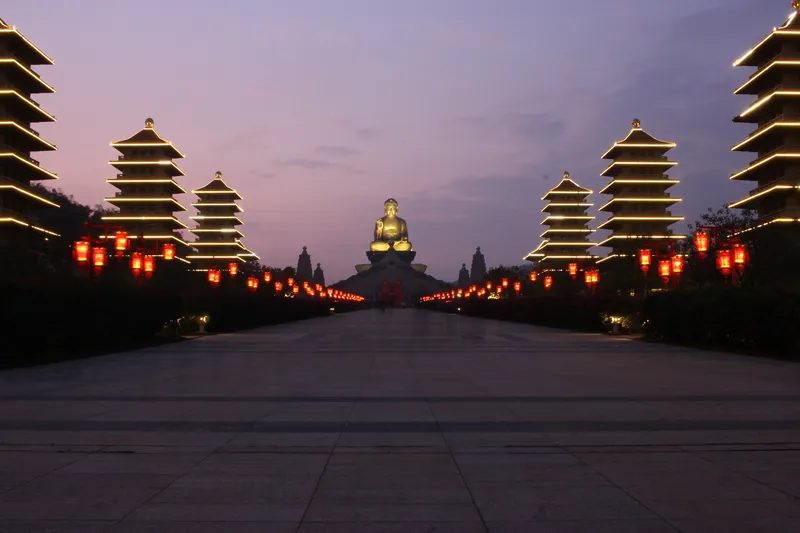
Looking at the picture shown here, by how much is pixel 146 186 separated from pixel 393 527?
69.5 m

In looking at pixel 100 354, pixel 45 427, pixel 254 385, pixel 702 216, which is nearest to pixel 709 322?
pixel 254 385

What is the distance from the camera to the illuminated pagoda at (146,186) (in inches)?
2714

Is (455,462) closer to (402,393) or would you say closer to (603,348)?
(402,393)

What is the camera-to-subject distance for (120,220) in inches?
2707

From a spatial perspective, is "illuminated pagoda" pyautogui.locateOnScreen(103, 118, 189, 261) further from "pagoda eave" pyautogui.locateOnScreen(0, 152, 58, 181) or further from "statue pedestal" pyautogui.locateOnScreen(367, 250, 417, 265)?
"statue pedestal" pyautogui.locateOnScreen(367, 250, 417, 265)

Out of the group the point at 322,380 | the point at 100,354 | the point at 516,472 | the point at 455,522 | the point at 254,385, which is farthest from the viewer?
the point at 100,354

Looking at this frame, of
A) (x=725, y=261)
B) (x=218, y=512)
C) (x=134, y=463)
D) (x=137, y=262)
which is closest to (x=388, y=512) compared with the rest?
(x=218, y=512)

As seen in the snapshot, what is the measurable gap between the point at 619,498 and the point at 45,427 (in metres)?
6.60

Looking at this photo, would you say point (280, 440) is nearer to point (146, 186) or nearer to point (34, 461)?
point (34, 461)

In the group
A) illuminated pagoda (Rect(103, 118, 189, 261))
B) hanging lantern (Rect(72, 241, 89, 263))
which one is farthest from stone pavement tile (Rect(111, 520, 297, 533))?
illuminated pagoda (Rect(103, 118, 189, 261))

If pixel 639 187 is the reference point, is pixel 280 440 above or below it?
below

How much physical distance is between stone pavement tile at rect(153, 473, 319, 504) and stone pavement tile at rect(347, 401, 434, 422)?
10.8 ft

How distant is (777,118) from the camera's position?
47688 millimetres

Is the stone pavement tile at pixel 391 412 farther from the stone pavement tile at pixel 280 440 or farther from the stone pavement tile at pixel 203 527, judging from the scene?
the stone pavement tile at pixel 203 527
